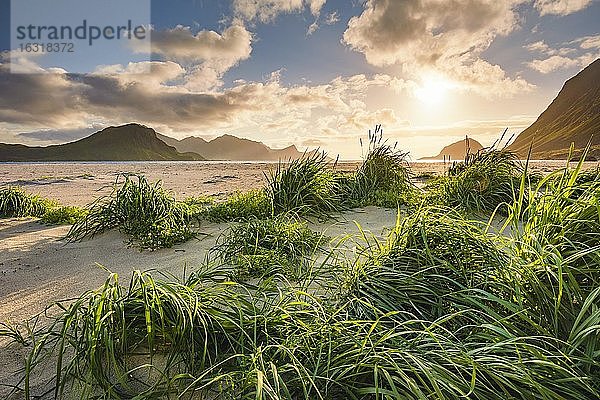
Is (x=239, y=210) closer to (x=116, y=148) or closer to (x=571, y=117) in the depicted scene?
(x=571, y=117)

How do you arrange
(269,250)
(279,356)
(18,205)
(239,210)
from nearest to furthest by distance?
(279,356)
(269,250)
(239,210)
(18,205)

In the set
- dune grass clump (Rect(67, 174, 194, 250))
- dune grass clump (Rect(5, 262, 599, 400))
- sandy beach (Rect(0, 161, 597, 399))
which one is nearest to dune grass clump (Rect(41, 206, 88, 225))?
sandy beach (Rect(0, 161, 597, 399))

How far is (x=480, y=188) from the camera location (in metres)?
4.48

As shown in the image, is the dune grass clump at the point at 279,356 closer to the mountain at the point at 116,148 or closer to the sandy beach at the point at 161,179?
the sandy beach at the point at 161,179

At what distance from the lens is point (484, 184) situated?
14.8ft

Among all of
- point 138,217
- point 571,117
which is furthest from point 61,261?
point 571,117

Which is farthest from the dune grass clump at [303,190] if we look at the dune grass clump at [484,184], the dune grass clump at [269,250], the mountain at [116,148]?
the mountain at [116,148]

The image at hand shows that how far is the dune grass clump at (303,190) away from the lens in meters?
4.32

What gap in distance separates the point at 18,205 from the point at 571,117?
342ft

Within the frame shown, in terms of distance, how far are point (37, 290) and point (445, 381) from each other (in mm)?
2583

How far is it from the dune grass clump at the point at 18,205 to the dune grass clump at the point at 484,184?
5416 mm

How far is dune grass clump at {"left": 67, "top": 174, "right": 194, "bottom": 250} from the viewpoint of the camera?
3.60 meters

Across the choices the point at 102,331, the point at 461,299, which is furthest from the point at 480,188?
the point at 102,331

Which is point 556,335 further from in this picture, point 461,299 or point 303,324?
point 303,324
